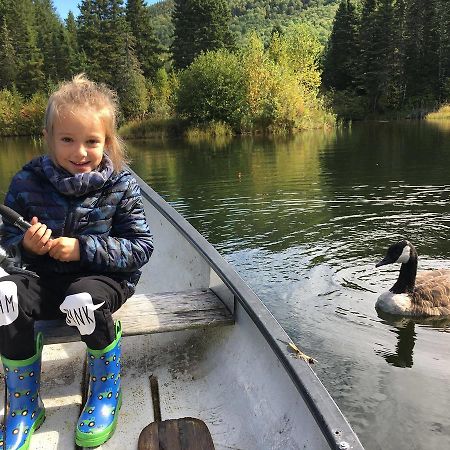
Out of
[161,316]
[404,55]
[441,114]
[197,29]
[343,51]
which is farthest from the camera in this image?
[343,51]

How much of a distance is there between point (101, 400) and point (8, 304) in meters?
0.58

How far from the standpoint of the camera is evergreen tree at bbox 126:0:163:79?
5819 centimetres

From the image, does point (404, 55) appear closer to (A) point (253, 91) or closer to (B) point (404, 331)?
(A) point (253, 91)

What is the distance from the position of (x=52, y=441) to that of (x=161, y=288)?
2.14 meters

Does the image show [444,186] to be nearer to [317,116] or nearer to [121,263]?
[121,263]

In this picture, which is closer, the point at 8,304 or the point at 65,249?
the point at 8,304

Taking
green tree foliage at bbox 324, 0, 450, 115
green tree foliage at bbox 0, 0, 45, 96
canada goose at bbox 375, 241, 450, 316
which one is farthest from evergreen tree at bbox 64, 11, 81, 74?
canada goose at bbox 375, 241, 450, 316

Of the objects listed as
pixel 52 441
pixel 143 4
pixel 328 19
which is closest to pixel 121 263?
pixel 52 441

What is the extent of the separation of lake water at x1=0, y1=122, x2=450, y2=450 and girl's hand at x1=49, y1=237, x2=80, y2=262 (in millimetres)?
2408

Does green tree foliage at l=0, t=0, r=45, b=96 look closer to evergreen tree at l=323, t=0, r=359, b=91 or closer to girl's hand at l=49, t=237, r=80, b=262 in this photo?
evergreen tree at l=323, t=0, r=359, b=91

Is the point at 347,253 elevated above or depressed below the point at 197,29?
below

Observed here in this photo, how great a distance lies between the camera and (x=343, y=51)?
55.5 metres

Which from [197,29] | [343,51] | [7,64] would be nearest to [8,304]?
[197,29]

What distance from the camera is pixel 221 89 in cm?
3622
